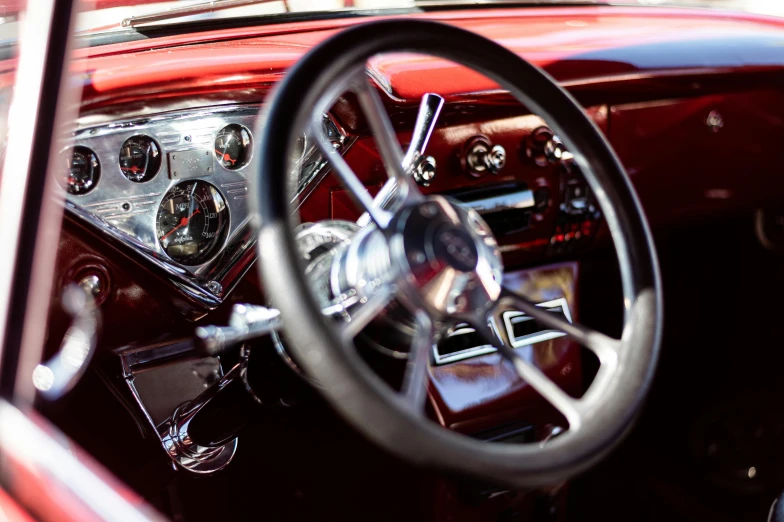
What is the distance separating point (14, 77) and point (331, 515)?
4.28 ft

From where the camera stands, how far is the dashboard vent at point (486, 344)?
1.92m

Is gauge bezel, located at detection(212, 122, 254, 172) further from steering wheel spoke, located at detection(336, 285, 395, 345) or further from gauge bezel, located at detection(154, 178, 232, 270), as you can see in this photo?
steering wheel spoke, located at detection(336, 285, 395, 345)

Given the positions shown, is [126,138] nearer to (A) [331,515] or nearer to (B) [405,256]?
(B) [405,256]

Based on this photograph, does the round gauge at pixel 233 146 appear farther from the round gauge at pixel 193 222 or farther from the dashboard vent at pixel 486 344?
the dashboard vent at pixel 486 344

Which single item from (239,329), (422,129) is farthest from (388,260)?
(422,129)

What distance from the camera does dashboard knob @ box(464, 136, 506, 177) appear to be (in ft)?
6.23

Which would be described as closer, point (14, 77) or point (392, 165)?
point (14, 77)

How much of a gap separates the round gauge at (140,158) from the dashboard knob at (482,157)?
0.69 m

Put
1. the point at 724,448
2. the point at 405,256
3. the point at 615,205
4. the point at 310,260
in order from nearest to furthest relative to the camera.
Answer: the point at 405,256
the point at 615,205
the point at 310,260
the point at 724,448

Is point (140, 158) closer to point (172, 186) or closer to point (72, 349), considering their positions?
point (172, 186)

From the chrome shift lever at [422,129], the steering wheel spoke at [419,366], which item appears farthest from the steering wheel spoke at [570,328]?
the chrome shift lever at [422,129]

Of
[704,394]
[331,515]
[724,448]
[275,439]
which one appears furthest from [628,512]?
[275,439]

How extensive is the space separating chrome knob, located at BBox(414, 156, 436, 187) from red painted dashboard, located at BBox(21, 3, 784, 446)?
0.03 metres

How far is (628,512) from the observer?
230cm
